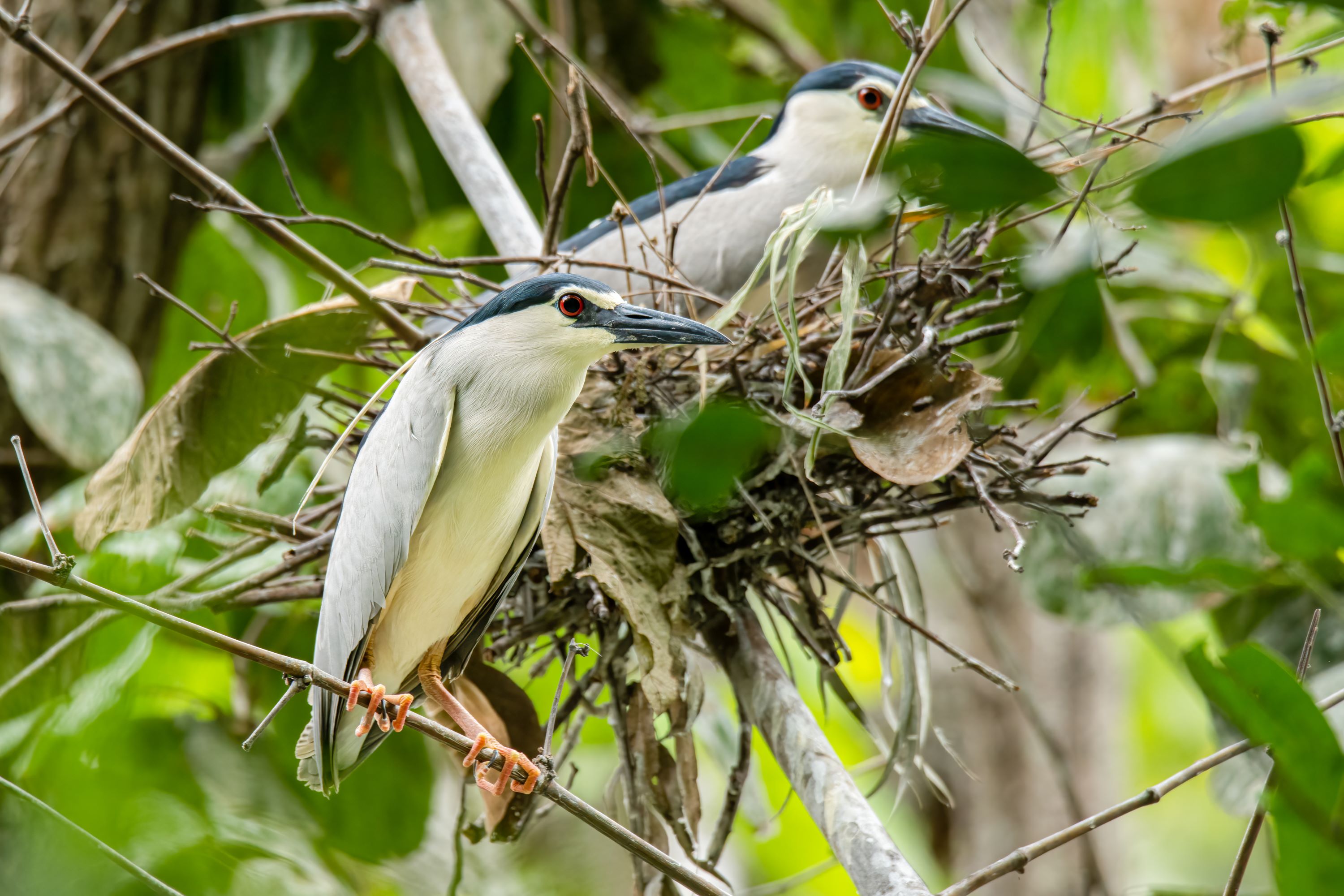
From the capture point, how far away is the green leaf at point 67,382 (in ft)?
7.73

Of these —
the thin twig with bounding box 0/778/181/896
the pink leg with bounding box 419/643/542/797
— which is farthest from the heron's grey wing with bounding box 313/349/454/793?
the thin twig with bounding box 0/778/181/896

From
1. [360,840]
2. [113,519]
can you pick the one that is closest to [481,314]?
[113,519]

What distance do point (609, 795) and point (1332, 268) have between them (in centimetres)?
199

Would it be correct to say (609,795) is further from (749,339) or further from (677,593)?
(749,339)

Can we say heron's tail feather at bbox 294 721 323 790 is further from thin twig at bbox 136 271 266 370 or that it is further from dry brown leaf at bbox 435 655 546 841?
thin twig at bbox 136 271 266 370

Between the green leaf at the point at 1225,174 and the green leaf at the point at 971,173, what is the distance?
44 millimetres

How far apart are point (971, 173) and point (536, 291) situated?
1287mm

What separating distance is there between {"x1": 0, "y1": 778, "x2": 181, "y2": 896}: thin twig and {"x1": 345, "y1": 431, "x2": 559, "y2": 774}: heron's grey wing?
0.95m

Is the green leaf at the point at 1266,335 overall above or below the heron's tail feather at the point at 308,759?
below

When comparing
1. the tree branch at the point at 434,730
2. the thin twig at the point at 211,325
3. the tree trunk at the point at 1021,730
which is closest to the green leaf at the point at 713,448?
the tree branch at the point at 434,730

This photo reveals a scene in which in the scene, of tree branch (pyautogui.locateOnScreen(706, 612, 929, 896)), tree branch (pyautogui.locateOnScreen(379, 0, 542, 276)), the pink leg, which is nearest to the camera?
tree branch (pyautogui.locateOnScreen(706, 612, 929, 896))

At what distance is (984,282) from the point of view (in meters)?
1.78

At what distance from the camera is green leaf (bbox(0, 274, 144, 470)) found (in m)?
2.36

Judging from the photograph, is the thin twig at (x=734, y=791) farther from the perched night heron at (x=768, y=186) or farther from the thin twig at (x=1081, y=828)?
the perched night heron at (x=768, y=186)
